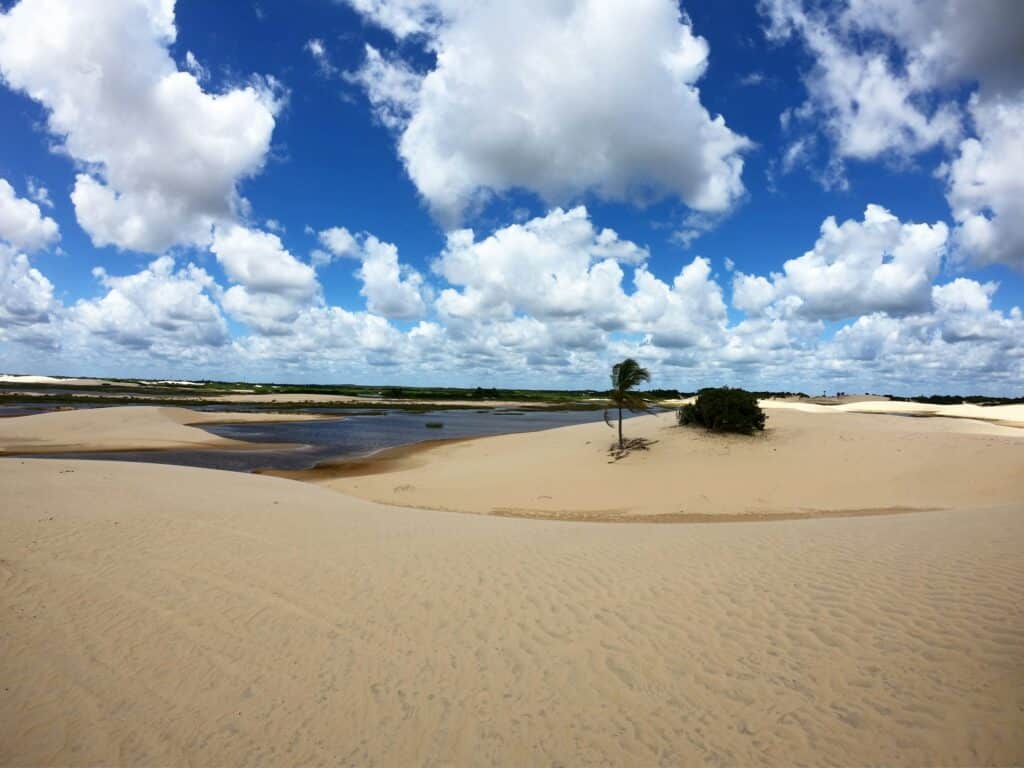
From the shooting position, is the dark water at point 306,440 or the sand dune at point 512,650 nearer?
the sand dune at point 512,650

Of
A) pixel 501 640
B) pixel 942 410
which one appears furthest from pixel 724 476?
pixel 942 410

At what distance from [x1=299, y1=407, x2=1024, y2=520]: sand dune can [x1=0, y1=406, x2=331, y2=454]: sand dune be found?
665 inches

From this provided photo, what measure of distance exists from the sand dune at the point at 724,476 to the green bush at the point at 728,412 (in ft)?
2.41

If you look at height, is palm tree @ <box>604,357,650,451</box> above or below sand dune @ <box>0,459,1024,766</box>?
above

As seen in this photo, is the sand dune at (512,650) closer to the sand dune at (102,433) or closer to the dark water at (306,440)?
the dark water at (306,440)

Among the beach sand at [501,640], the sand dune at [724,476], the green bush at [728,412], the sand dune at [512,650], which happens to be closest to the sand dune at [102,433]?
the sand dune at [724,476]

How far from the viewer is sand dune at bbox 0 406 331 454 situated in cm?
3538

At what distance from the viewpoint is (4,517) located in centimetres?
1154

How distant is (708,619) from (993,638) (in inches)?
118

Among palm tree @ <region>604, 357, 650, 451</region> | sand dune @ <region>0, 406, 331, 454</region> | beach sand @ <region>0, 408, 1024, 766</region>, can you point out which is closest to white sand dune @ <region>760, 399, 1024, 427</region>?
palm tree @ <region>604, 357, 650, 451</region>

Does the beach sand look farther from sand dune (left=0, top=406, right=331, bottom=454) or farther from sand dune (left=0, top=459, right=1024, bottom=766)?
sand dune (left=0, top=406, right=331, bottom=454)

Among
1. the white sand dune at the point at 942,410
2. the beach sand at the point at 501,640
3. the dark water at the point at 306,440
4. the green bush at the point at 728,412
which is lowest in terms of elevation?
the dark water at the point at 306,440

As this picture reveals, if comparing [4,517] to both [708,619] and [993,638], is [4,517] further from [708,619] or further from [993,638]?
[993,638]

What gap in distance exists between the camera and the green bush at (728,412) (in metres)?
27.7
